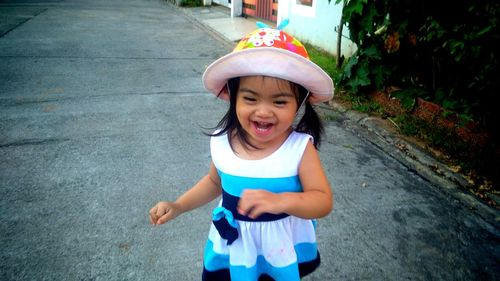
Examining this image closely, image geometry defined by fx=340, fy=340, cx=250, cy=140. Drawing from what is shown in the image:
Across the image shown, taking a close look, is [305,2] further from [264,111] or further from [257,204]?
[257,204]

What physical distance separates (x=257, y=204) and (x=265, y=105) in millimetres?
349

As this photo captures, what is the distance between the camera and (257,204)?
99 centimetres

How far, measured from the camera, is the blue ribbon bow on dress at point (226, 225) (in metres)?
1.22

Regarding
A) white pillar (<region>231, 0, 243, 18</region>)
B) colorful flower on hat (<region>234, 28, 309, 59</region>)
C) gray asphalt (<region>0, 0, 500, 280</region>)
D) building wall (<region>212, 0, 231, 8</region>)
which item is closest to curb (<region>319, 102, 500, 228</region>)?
gray asphalt (<region>0, 0, 500, 280</region>)

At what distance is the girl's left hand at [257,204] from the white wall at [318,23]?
16.4 ft

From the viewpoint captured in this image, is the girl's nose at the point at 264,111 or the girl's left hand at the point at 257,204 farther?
the girl's nose at the point at 264,111

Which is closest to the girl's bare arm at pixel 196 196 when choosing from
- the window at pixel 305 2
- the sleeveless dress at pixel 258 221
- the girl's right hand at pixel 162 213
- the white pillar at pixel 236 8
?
the girl's right hand at pixel 162 213

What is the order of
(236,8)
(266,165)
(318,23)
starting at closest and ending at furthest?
1. (266,165)
2. (318,23)
3. (236,8)

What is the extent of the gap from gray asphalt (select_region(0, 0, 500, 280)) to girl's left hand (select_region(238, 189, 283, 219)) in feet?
3.99

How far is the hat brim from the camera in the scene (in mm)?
1070

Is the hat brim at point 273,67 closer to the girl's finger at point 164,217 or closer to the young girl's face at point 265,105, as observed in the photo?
the young girl's face at point 265,105

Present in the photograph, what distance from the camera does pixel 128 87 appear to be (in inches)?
191

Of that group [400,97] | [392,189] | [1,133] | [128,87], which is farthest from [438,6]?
[1,133]

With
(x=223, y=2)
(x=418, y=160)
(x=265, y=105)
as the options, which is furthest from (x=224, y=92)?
(x=223, y=2)
